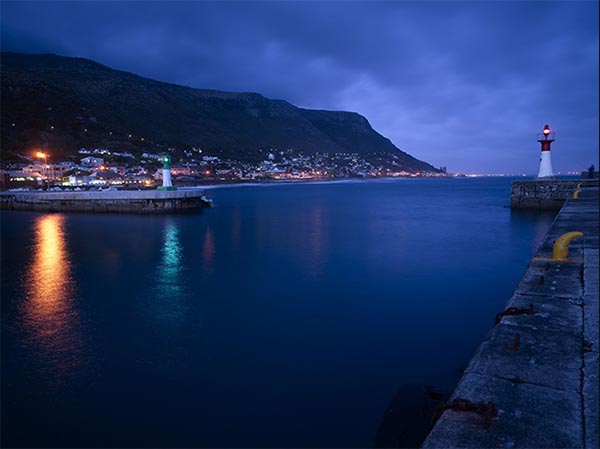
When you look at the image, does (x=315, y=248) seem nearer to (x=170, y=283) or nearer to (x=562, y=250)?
(x=170, y=283)

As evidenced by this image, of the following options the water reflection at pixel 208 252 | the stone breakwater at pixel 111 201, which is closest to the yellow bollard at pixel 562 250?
the water reflection at pixel 208 252

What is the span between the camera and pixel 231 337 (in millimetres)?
10883

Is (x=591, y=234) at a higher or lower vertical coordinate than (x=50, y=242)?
higher

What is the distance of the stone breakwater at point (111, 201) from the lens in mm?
46906

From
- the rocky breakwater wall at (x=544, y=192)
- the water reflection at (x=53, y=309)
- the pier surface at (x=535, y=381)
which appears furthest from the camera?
the rocky breakwater wall at (x=544, y=192)

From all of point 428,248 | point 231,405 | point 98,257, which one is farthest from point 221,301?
point 428,248

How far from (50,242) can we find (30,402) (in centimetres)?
2362

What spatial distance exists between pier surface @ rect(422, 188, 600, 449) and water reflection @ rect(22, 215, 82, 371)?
9.08 meters

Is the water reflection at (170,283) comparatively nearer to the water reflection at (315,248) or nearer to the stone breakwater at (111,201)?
the water reflection at (315,248)

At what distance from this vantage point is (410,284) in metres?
16.4

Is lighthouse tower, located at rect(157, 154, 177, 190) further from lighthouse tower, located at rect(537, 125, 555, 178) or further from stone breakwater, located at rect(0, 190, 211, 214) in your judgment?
lighthouse tower, located at rect(537, 125, 555, 178)

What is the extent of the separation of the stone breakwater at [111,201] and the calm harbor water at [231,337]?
22.4 metres

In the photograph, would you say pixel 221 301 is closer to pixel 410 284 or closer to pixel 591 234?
pixel 410 284

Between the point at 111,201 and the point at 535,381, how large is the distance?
51729 mm
